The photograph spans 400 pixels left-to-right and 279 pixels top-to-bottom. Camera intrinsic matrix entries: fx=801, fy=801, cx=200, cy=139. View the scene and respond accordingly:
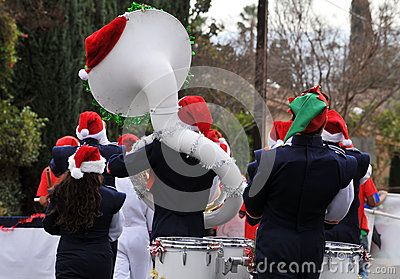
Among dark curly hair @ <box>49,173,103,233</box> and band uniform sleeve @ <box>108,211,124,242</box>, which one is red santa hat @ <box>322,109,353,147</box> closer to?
band uniform sleeve @ <box>108,211,124,242</box>

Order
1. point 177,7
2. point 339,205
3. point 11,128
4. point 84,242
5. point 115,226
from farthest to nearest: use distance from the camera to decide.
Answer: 1. point 177,7
2. point 11,128
3. point 115,226
4. point 84,242
5. point 339,205

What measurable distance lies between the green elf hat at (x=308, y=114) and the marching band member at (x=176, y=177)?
3.43ft

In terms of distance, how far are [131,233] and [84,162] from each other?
8.07ft

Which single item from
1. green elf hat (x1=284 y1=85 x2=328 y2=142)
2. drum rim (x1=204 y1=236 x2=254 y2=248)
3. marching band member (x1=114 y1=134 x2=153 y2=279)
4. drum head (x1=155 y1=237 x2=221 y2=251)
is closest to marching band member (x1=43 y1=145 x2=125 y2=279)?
drum head (x1=155 y1=237 x2=221 y2=251)

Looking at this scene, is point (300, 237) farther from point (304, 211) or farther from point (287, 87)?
point (287, 87)

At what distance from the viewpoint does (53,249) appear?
902cm

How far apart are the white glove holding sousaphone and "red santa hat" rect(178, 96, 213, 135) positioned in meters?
0.07

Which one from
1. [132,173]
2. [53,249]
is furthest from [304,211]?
[53,249]

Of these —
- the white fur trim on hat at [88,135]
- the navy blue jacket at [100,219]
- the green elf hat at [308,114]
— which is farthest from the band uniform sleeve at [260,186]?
the white fur trim on hat at [88,135]

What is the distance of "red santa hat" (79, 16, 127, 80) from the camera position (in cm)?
616

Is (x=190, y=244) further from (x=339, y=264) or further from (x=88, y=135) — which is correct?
(x=88, y=135)

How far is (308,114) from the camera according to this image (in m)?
5.36

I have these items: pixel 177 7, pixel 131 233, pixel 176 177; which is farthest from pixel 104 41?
pixel 177 7

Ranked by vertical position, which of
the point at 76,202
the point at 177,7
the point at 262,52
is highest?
the point at 177,7
